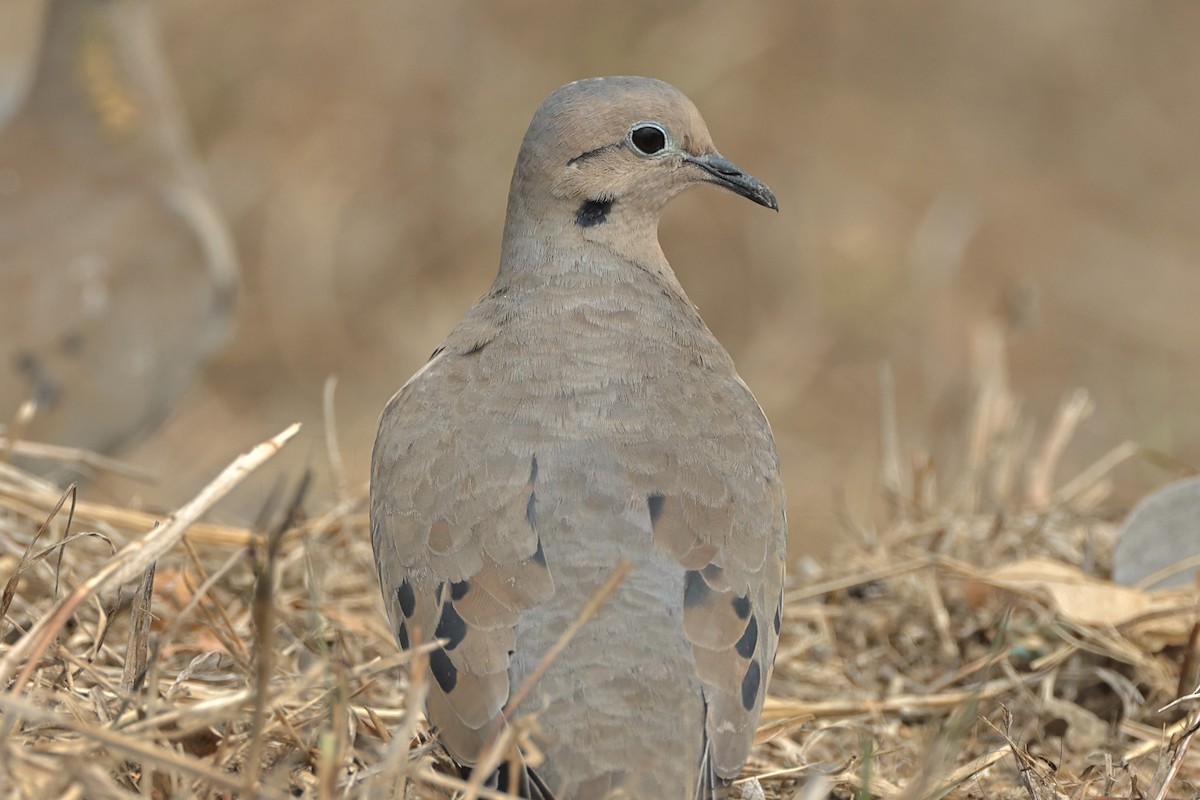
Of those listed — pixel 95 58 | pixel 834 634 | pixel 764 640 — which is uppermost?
pixel 95 58

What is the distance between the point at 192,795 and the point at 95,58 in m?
4.50

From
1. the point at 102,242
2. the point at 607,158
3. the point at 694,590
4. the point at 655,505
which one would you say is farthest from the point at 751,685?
the point at 102,242

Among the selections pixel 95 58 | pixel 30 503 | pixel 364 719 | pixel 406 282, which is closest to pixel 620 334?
pixel 364 719

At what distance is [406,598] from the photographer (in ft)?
8.77

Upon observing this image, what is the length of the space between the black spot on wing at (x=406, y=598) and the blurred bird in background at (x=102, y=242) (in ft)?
9.44

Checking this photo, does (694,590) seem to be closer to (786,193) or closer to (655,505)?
(655,505)

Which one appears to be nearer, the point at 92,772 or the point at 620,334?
the point at 92,772

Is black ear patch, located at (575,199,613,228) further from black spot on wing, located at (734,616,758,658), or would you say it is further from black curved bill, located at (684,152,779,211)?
black spot on wing, located at (734,616,758,658)

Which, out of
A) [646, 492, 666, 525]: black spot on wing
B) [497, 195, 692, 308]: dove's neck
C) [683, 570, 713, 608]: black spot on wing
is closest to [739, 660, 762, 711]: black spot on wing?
[683, 570, 713, 608]: black spot on wing

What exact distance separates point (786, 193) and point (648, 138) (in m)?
5.20

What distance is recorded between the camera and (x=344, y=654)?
3.28 metres

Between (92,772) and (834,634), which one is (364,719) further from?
(834,634)

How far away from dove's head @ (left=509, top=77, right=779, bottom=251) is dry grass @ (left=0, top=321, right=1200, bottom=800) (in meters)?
0.94

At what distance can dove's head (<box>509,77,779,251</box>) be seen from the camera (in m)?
3.25
